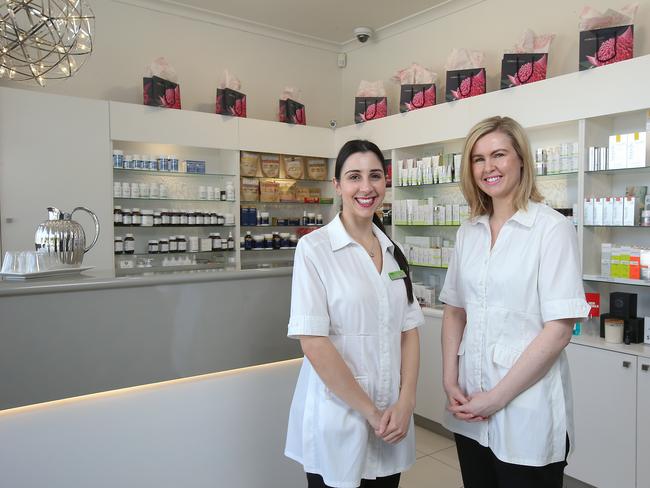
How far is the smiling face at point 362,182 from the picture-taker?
1.56 meters

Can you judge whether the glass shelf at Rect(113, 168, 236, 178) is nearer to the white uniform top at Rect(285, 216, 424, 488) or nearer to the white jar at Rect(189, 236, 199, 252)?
the white jar at Rect(189, 236, 199, 252)

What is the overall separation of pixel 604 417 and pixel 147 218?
151 inches

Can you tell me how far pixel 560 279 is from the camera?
146 centimetres

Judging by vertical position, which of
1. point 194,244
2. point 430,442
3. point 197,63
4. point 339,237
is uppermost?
point 197,63

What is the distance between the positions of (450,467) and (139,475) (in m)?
2.24

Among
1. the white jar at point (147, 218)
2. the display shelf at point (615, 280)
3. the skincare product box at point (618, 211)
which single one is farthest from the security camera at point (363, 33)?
the display shelf at point (615, 280)

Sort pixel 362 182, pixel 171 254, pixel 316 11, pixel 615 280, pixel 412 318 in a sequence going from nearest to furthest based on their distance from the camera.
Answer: pixel 362 182 < pixel 412 318 < pixel 615 280 < pixel 171 254 < pixel 316 11

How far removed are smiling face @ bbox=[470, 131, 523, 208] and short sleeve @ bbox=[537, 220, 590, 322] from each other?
0.19 meters

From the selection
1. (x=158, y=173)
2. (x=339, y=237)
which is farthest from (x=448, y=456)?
(x=158, y=173)

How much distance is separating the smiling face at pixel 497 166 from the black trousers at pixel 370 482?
952 millimetres

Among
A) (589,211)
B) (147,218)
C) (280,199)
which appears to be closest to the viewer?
(589,211)

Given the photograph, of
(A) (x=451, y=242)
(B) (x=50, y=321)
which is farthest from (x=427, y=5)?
(B) (x=50, y=321)

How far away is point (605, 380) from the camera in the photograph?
2.98m

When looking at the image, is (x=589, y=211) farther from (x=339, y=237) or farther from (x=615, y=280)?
(x=339, y=237)
